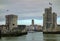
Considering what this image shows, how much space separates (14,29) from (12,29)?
5.97ft

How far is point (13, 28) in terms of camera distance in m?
171

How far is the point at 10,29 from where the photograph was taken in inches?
6673

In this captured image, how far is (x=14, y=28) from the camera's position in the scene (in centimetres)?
17225

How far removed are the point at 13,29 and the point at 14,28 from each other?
493cm

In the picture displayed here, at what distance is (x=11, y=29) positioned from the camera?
6654 inches

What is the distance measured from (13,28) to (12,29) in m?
3.71

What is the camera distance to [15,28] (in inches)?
6875

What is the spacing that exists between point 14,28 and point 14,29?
381 cm

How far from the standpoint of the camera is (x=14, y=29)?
553ft

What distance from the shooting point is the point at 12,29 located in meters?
167

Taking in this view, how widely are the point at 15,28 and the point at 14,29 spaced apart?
20.2 feet

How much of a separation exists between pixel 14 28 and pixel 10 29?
4.02m

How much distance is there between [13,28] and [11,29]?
252 centimetres
